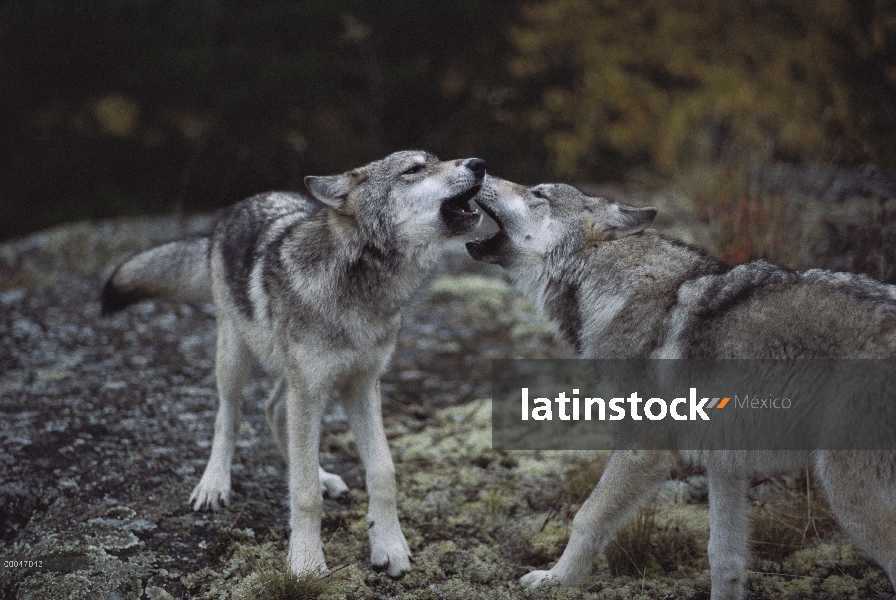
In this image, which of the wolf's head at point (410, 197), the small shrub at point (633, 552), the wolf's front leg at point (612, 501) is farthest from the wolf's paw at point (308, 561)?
the wolf's head at point (410, 197)

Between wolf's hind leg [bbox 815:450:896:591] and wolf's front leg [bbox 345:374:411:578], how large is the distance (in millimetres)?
1726

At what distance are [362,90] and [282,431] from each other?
9485 millimetres

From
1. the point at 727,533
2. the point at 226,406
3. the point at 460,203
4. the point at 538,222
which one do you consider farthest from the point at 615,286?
the point at 226,406

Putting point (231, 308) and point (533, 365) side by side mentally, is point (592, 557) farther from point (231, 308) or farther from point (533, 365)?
point (533, 365)

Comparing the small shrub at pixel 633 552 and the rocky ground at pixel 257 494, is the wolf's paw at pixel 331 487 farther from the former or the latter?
the small shrub at pixel 633 552

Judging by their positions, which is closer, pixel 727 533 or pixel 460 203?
pixel 727 533

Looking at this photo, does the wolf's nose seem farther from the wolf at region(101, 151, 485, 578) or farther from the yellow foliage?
the yellow foliage

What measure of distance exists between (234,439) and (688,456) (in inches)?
87.6

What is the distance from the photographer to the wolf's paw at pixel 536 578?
3.14 meters

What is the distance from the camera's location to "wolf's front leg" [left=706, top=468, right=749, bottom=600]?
119 inches

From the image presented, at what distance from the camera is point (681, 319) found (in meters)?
3.08

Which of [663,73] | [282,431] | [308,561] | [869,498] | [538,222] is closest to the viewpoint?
[869,498]

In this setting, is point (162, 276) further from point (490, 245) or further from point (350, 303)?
point (490, 245)

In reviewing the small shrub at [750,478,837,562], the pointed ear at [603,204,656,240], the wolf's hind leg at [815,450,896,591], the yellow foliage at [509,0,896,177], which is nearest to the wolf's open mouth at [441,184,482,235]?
the pointed ear at [603,204,656,240]
